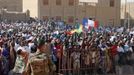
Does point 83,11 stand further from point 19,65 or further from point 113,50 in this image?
point 19,65

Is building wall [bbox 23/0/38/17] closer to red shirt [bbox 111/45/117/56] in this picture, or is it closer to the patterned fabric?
red shirt [bbox 111/45/117/56]

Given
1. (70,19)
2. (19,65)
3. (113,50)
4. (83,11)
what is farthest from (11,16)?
(19,65)

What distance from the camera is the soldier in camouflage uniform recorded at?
23.8 ft

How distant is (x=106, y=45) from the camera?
18844 mm

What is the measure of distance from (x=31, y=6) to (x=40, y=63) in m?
57.0

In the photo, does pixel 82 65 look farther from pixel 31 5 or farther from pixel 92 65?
pixel 31 5

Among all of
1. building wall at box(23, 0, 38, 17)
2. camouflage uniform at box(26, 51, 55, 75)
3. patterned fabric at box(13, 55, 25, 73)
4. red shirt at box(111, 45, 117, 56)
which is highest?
building wall at box(23, 0, 38, 17)

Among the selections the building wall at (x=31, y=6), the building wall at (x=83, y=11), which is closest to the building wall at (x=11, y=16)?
the building wall at (x=31, y=6)

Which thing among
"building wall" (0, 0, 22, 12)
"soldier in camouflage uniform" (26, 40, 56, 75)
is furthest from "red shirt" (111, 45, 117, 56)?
"building wall" (0, 0, 22, 12)

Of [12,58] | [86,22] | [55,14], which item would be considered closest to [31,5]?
[55,14]

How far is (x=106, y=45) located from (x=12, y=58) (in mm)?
5720

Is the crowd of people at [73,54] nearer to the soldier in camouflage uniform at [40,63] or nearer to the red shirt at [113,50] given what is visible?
the red shirt at [113,50]

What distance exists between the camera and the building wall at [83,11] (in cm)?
6203

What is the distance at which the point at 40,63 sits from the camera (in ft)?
24.0
